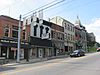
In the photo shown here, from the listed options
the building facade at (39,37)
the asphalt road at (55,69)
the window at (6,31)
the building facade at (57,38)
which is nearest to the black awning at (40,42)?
the building facade at (39,37)

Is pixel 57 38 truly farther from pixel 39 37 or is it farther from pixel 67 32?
pixel 39 37

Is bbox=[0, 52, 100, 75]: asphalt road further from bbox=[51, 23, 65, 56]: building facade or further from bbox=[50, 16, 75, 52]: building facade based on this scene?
bbox=[50, 16, 75, 52]: building facade

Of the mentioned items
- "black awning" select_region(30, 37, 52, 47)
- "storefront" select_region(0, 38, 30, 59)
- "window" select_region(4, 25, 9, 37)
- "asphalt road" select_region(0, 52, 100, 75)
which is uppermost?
"window" select_region(4, 25, 9, 37)

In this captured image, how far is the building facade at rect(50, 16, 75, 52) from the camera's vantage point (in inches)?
2383

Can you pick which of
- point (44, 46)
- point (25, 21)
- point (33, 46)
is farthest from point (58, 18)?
point (25, 21)

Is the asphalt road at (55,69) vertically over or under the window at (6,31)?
under

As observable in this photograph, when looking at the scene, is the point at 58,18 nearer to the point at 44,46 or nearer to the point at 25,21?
the point at 44,46

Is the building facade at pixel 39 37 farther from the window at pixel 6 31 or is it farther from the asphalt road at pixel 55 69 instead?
the asphalt road at pixel 55 69

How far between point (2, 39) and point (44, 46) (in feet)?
46.7

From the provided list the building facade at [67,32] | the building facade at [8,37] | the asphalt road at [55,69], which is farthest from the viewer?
the building facade at [67,32]

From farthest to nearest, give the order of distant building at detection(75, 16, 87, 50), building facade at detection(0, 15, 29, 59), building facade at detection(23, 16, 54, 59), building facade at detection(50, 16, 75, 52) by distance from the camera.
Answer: distant building at detection(75, 16, 87, 50), building facade at detection(50, 16, 75, 52), building facade at detection(23, 16, 54, 59), building facade at detection(0, 15, 29, 59)

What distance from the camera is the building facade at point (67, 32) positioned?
60525 millimetres

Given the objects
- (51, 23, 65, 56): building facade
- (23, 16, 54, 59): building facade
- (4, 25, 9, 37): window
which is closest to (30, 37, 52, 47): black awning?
(23, 16, 54, 59): building facade

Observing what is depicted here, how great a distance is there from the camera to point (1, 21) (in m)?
37.2
